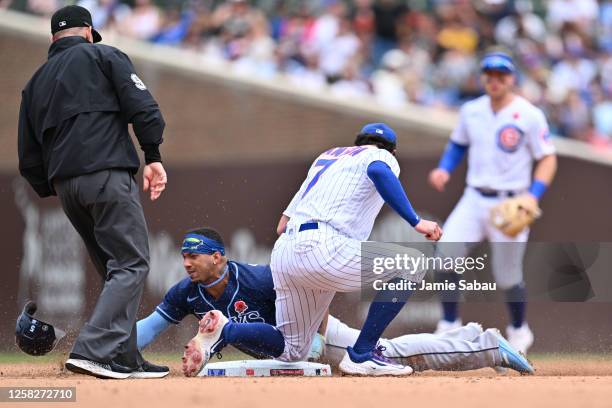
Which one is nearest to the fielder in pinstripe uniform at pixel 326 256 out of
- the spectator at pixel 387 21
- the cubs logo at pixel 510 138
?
the cubs logo at pixel 510 138

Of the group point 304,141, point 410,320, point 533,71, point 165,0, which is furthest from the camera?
point 165,0

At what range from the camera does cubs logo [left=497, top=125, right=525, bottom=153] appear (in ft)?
29.9

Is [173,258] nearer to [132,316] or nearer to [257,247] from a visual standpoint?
[257,247]

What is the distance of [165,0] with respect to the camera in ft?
48.8

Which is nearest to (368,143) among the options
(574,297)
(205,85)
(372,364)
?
(372,364)

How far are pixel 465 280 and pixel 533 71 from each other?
187 inches

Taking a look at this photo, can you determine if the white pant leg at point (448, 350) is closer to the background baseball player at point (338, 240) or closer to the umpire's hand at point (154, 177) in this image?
the background baseball player at point (338, 240)

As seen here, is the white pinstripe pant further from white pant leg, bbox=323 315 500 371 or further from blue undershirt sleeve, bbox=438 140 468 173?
blue undershirt sleeve, bbox=438 140 468 173

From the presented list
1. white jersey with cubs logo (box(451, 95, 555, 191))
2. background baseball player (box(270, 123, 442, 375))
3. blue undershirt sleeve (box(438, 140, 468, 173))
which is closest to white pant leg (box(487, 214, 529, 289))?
white jersey with cubs logo (box(451, 95, 555, 191))

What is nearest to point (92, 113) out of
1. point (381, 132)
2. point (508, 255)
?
point (381, 132)

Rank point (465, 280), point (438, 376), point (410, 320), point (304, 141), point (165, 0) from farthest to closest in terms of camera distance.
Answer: point (165, 0) < point (304, 141) < point (410, 320) < point (465, 280) < point (438, 376)

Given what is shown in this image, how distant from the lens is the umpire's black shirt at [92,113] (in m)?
5.97

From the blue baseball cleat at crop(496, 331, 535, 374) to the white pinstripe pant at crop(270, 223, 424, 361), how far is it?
102 centimetres

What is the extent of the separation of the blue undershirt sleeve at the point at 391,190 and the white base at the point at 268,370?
3.92 feet
